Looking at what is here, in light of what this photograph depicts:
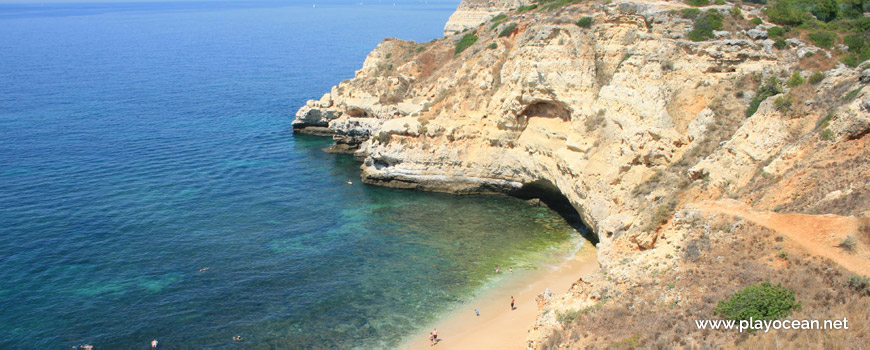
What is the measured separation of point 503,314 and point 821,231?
15195 millimetres

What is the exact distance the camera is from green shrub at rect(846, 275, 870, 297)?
45.1 feet

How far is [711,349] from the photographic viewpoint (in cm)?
1389

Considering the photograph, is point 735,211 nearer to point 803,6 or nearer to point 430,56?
point 803,6

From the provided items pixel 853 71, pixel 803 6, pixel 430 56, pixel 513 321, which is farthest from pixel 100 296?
pixel 803 6

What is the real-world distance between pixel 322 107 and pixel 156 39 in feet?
358

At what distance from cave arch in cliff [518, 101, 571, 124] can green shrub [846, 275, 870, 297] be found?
26.9 m

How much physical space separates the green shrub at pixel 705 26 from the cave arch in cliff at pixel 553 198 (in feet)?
43.8

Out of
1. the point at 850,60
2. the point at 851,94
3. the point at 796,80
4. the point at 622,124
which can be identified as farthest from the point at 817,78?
the point at 622,124

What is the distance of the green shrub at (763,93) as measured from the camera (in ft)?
93.0

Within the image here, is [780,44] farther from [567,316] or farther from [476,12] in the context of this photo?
[476,12]

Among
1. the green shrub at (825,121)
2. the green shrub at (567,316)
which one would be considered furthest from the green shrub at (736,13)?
the green shrub at (567,316)

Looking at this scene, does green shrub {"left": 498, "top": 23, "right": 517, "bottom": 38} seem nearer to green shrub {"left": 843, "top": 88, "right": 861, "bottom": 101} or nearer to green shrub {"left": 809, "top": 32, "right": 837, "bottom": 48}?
green shrub {"left": 809, "top": 32, "right": 837, "bottom": 48}

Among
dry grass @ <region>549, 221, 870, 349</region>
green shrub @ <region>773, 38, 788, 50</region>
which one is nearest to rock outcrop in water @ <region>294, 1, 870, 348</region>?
green shrub @ <region>773, 38, 788, 50</region>

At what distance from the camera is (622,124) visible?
1310 inches
